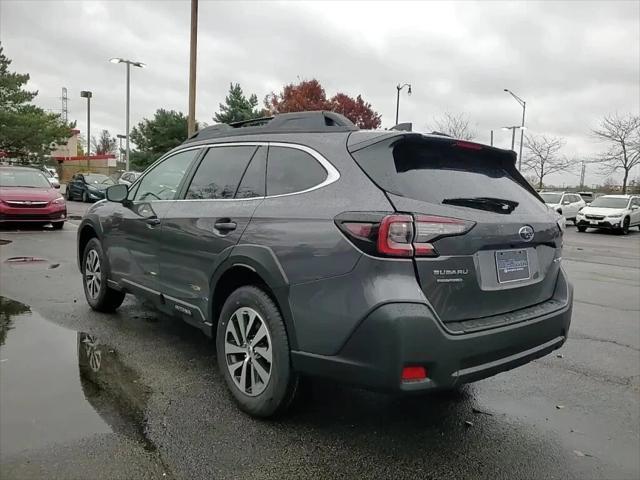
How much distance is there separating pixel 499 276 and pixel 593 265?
9.67 metres

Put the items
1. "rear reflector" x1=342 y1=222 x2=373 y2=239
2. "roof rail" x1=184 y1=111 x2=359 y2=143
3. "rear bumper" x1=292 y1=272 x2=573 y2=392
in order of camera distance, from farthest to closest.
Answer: "roof rail" x1=184 y1=111 x2=359 y2=143 < "rear reflector" x1=342 y1=222 x2=373 y2=239 < "rear bumper" x1=292 y1=272 x2=573 y2=392

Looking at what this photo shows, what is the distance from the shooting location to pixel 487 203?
2977 millimetres

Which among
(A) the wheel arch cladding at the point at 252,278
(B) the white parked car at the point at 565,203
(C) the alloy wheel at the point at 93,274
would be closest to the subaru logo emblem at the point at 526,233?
(A) the wheel arch cladding at the point at 252,278

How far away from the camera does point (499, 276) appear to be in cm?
286

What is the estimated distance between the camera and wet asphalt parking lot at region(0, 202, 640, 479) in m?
2.71

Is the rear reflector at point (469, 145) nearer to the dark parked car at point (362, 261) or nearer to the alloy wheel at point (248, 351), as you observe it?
the dark parked car at point (362, 261)

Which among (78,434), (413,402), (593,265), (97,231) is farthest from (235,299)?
(593,265)

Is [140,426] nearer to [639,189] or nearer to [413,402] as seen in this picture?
[413,402]

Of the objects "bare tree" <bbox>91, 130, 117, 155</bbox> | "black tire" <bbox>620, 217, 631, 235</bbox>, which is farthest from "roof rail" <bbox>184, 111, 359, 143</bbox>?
"bare tree" <bbox>91, 130, 117, 155</bbox>

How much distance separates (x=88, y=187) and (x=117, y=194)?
22.7 metres

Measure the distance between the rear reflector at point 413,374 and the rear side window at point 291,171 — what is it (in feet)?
3.72

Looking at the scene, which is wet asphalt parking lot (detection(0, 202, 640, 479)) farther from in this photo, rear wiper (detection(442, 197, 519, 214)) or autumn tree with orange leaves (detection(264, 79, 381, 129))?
autumn tree with orange leaves (detection(264, 79, 381, 129))

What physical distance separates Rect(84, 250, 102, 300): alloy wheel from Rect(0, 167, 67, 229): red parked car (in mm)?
8184

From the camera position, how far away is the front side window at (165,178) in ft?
14.0
